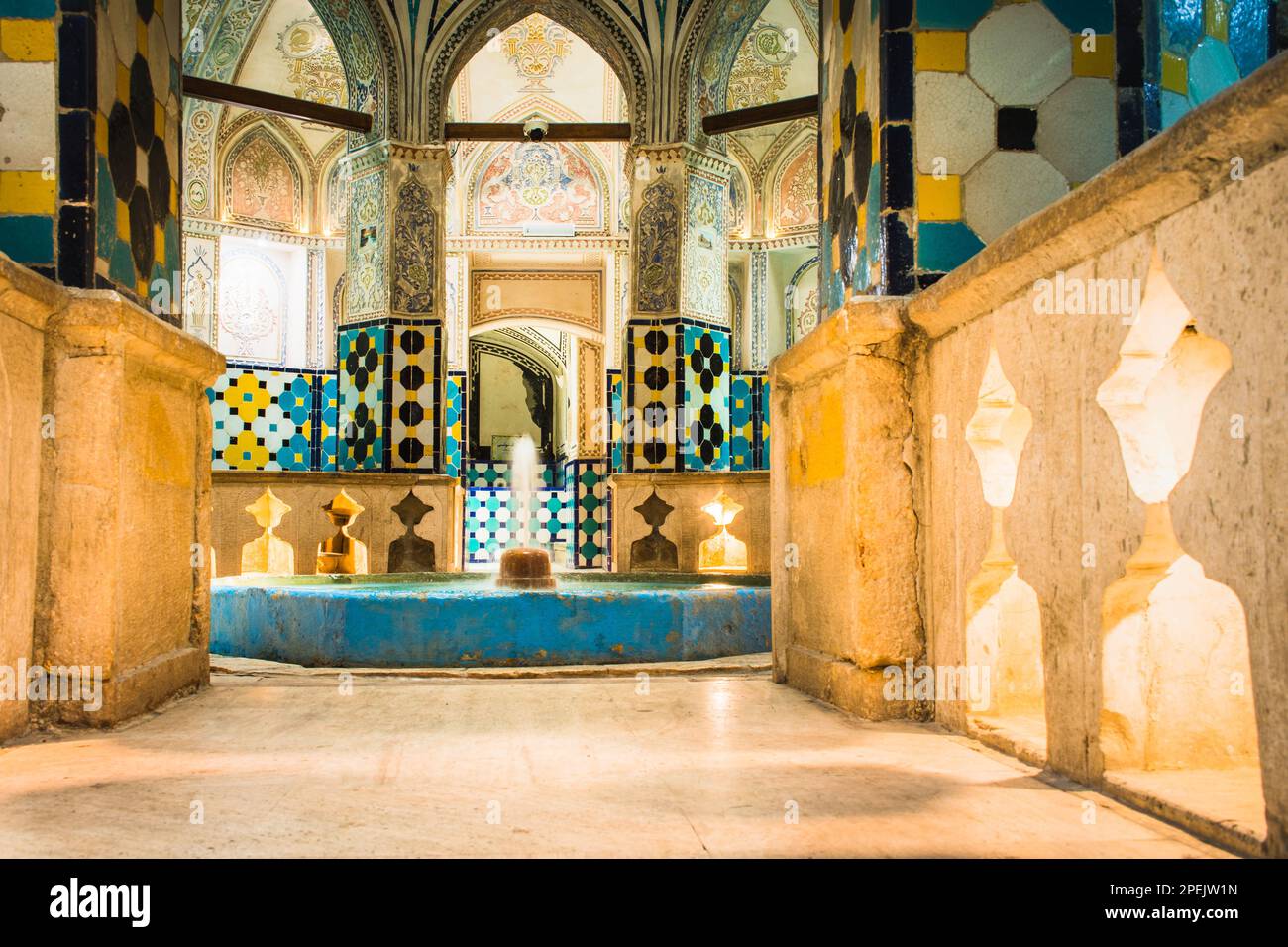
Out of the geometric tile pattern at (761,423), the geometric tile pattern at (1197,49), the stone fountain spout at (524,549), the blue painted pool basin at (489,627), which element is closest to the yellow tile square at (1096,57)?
the geometric tile pattern at (1197,49)

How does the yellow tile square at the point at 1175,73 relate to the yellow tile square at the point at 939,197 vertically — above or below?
above

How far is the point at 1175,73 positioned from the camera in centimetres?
390

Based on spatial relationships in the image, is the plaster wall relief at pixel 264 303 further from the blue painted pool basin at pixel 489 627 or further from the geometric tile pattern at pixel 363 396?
the blue painted pool basin at pixel 489 627

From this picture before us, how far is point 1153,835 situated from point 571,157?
1367 cm

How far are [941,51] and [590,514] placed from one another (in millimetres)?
11506

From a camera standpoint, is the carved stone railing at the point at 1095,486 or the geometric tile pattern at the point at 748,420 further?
the geometric tile pattern at the point at 748,420

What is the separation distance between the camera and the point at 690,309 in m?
10.7

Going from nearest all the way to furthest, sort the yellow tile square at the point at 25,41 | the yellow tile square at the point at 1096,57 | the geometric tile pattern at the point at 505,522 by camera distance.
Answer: the yellow tile square at the point at 25,41 → the yellow tile square at the point at 1096,57 → the geometric tile pattern at the point at 505,522

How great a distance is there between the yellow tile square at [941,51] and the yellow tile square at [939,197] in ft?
1.21

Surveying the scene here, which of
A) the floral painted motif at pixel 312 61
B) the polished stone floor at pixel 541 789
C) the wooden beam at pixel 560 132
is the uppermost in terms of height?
the floral painted motif at pixel 312 61

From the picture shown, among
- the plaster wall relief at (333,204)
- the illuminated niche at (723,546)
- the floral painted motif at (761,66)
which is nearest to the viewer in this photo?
the illuminated niche at (723,546)

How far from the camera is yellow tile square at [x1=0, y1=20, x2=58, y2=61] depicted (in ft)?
11.2

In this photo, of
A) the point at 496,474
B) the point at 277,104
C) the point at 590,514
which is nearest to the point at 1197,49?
the point at 277,104

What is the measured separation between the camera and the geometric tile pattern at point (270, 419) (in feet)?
45.1
